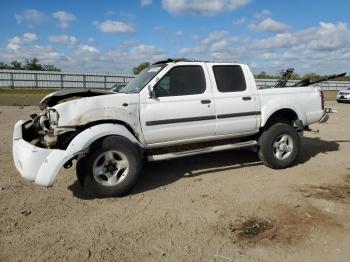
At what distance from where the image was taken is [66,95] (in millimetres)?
5770

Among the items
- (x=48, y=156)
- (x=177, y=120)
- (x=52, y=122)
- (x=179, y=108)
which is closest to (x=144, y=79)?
(x=179, y=108)

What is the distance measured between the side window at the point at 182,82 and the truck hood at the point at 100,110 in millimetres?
502

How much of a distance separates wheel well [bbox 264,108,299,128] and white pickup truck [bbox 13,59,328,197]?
2 centimetres

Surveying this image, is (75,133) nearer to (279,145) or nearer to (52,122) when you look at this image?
(52,122)

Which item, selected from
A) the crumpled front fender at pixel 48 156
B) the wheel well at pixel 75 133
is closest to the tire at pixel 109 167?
the crumpled front fender at pixel 48 156

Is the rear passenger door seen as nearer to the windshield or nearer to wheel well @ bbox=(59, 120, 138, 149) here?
the windshield

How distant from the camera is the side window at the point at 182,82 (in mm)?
6086

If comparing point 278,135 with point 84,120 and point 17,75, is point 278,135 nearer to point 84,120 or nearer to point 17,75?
point 84,120

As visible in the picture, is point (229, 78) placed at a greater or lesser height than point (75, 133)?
greater

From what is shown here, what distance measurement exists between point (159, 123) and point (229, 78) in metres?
1.63

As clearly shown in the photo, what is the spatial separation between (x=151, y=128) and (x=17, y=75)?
3475cm

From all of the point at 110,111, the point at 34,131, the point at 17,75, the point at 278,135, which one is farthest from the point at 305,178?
the point at 17,75

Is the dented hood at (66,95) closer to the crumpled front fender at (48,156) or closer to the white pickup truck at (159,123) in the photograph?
the white pickup truck at (159,123)

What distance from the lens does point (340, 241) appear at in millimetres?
4172
